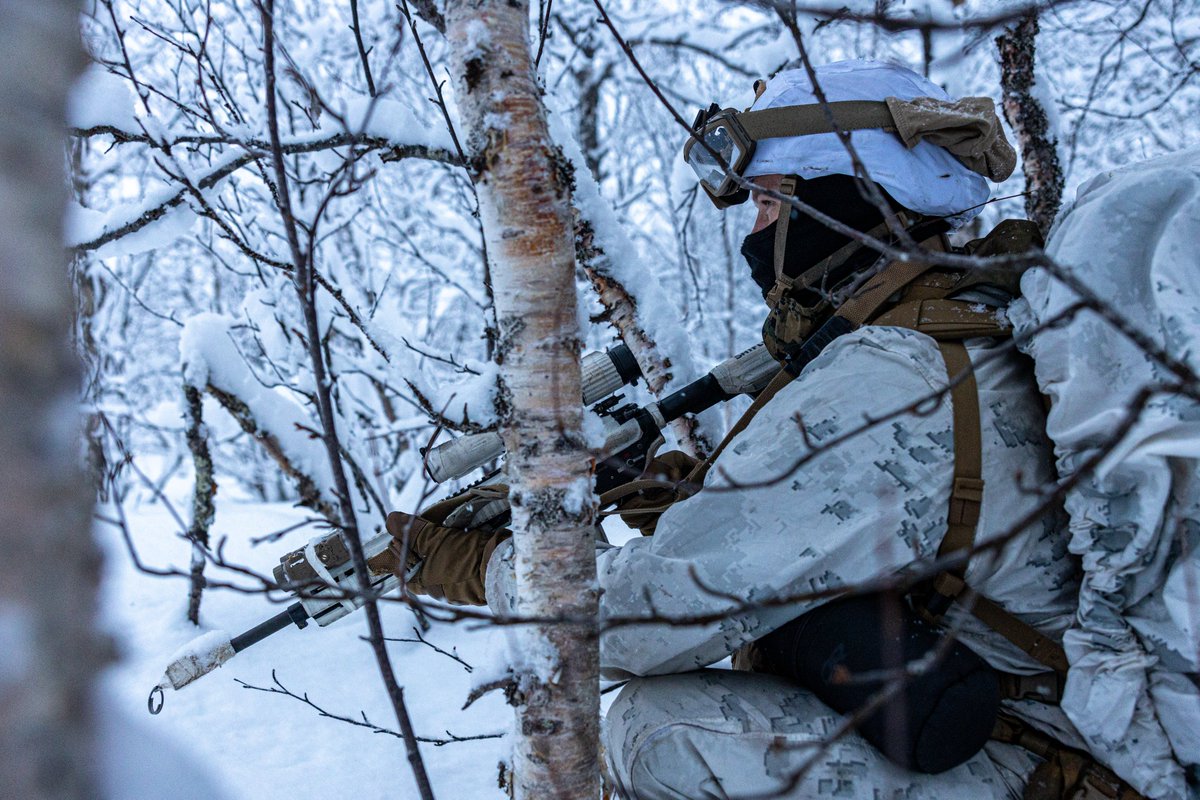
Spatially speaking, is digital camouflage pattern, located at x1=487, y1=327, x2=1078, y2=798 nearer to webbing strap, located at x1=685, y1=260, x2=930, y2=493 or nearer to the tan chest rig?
the tan chest rig

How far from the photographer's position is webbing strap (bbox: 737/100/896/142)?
75.2 inches

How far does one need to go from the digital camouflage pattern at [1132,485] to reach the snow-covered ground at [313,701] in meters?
1.36

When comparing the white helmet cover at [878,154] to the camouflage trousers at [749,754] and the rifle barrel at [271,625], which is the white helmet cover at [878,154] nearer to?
the camouflage trousers at [749,754]

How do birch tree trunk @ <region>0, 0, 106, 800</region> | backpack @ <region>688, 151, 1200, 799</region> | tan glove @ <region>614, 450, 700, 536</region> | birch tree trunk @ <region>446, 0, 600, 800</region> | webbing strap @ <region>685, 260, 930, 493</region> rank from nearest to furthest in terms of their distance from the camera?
1. birch tree trunk @ <region>0, 0, 106, 800</region>
2. birch tree trunk @ <region>446, 0, 600, 800</region>
3. backpack @ <region>688, 151, 1200, 799</region>
4. webbing strap @ <region>685, 260, 930, 493</region>
5. tan glove @ <region>614, 450, 700, 536</region>

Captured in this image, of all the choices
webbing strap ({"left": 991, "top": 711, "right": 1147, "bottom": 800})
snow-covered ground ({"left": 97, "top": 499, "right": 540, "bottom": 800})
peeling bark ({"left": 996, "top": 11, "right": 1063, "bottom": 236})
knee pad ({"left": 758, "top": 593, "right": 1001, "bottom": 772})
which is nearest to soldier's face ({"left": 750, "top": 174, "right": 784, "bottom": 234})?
knee pad ({"left": 758, "top": 593, "right": 1001, "bottom": 772})

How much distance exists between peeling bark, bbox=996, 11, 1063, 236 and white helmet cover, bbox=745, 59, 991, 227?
1.42 meters

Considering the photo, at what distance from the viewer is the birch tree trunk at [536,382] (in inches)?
48.1

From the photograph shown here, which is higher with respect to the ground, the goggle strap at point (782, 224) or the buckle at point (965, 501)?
the goggle strap at point (782, 224)

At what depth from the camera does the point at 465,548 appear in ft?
6.36

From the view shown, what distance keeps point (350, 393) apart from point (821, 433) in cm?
447

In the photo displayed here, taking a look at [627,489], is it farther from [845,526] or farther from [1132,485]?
[1132,485]

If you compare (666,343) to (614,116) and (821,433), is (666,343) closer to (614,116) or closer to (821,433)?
(821,433)

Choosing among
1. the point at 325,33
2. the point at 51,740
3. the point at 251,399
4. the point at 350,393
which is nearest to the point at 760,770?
the point at 51,740

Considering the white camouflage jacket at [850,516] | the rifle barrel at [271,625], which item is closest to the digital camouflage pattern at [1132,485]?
the white camouflage jacket at [850,516]
